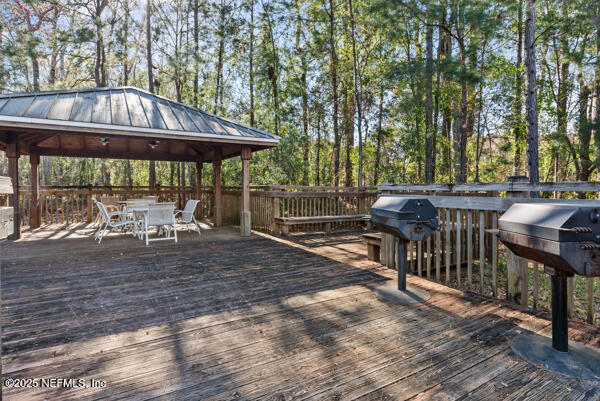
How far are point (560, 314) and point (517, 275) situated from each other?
89 centimetres

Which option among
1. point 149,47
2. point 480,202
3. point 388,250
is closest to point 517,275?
point 480,202

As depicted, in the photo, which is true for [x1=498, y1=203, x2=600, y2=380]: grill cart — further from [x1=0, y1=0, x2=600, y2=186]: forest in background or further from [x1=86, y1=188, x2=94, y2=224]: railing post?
[x1=86, y1=188, x2=94, y2=224]: railing post

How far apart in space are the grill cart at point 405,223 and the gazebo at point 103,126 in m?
4.07

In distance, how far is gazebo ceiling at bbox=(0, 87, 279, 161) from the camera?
495 centimetres

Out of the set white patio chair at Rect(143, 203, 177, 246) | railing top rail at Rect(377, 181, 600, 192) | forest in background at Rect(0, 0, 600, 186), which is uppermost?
forest in background at Rect(0, 0, 600, 186)

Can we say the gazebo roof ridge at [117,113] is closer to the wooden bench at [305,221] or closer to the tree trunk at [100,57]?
the wooden bench at [305,221]

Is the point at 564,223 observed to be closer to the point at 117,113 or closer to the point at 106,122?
the point at 106,122

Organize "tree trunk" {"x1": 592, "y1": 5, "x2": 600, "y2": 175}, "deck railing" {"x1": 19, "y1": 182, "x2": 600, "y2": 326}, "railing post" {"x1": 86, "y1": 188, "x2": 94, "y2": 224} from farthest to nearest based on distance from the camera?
"railing post" {"x1": 86, "y1": 188, "x2": 94, "y2": 224} < "tree trunk" {"x1": 592, "y1": 5, "x2": 600, "y2": 175} < "deck railing" {"x1": 19, "y1": 182, "x2": 600, "y2": 326}

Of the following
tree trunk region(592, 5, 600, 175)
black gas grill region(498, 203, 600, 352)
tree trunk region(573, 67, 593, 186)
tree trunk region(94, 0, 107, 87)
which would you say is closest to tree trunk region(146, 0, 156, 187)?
tree trunk region(94, 0, 107, 87)

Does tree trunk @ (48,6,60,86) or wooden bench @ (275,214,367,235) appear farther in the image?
tree trunk @ (48,6,60,86)

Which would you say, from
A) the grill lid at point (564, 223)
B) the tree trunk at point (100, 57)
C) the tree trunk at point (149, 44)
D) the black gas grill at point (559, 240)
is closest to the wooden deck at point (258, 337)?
the black gas grill at point (559, 240)

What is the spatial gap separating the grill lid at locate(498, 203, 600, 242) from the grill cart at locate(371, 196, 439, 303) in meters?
1.04

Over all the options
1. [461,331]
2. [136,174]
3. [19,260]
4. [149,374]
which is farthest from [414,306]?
[136,174]

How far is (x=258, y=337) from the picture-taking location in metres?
2.14
